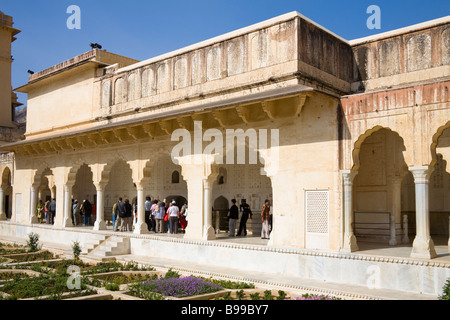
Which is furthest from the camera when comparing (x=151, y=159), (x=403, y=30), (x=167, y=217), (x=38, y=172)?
(x=38, y=172)

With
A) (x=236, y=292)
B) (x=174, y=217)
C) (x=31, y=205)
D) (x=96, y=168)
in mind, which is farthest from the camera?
(x=31, y=205)

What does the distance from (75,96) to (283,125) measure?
33.2ft

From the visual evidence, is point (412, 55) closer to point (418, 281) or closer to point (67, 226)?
point (418, 281)

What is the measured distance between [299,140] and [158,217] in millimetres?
6169

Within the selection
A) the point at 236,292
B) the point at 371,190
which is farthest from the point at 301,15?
the point at 236,292

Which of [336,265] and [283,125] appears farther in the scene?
[283,125]

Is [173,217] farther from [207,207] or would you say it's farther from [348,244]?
[348,244]

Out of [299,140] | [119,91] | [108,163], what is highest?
[119,91]

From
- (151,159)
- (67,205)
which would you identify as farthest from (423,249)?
(67,205)

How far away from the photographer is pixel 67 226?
18.2 m

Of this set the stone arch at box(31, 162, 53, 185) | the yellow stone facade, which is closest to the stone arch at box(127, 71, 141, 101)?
the yellow stone facade

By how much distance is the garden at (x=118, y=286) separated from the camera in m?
8.12
